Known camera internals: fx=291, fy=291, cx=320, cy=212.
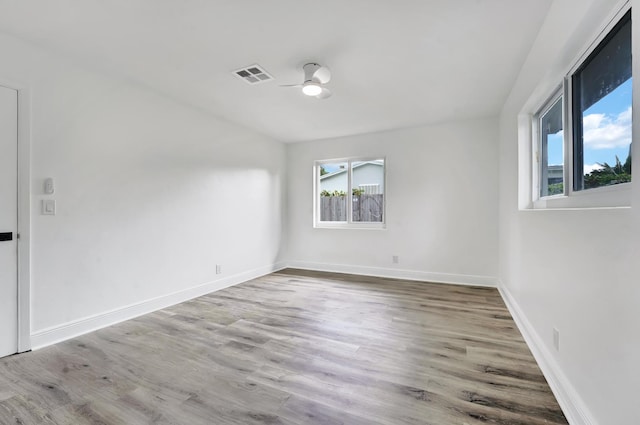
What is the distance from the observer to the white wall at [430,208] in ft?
14.1

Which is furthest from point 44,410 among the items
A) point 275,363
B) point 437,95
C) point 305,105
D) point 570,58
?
point 437,95

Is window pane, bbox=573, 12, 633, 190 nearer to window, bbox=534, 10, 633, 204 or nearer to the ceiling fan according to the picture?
window, bbox=534, 10, 633, 204

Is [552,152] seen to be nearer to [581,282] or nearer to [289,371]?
[581,282]

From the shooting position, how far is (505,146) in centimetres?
366

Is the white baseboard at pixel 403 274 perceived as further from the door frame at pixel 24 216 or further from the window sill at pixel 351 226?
the door frame at pixel 24 216

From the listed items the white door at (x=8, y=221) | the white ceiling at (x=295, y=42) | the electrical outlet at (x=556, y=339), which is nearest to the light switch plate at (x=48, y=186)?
the white door at (x=8, y=221)

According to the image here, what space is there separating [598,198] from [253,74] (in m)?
2.82

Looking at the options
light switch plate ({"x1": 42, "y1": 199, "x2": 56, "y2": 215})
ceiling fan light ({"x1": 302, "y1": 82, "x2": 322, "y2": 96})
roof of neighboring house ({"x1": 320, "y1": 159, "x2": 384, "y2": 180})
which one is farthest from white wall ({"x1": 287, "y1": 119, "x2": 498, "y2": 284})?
light switch plate ({"x1": 42, "y1": 199, "x2": 56, "y2": 215})

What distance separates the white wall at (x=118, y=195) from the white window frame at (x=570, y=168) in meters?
3.75

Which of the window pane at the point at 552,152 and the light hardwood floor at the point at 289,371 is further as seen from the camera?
the window pane at the point at 552,152

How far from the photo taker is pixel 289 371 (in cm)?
204

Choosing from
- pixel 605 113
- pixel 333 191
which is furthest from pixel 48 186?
pixel 333 191

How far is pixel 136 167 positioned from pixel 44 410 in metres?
2.22

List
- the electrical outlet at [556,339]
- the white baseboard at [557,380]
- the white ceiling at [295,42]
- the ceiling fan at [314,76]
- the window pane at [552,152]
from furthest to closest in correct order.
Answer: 1. the ceiling fan at [314,76]
2. the window pane at [552,152]
3. the white ceiling at [295,42]
4. the electrical outlet at [556,339]
5. the white baseboard at [557,380]
